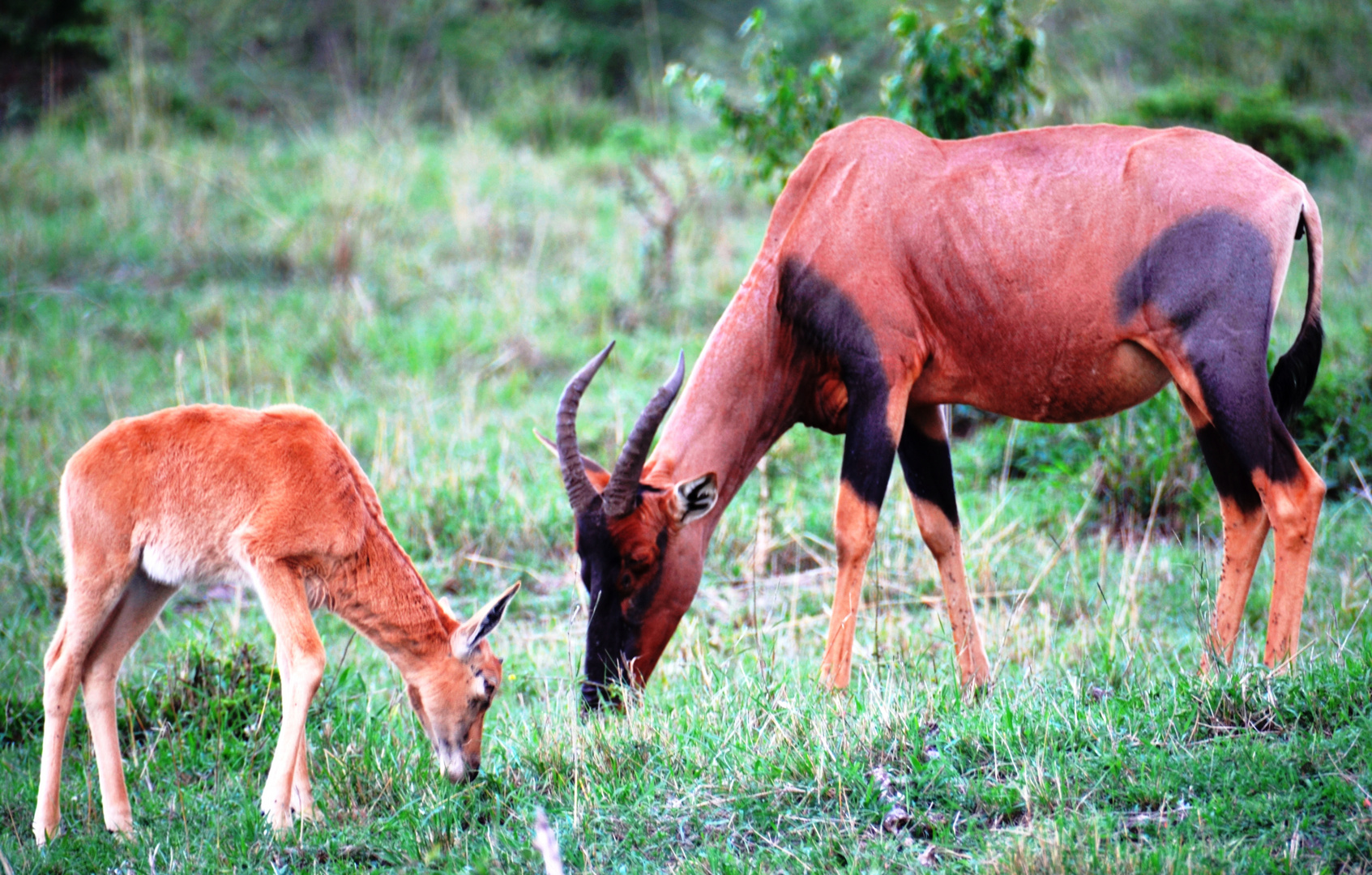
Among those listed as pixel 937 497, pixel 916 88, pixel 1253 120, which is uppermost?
pixel 916 88

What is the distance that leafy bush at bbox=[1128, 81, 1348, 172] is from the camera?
13.3 metres

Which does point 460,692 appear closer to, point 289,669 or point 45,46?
point 289,669

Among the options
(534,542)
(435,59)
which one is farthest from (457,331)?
(435,59)

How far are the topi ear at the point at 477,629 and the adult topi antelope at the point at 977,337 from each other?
22.9 inches

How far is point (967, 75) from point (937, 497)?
3.55m

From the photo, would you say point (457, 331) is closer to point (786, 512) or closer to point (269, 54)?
point (786, 512)

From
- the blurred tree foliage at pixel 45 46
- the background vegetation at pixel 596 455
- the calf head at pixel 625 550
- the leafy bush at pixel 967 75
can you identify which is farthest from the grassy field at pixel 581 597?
the blurred tree foliage at pixel 45 46

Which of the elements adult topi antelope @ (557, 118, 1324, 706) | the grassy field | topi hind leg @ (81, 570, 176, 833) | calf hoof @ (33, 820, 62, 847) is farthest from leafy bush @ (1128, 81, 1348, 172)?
calf hoof @ (33, 820, 62, 847)

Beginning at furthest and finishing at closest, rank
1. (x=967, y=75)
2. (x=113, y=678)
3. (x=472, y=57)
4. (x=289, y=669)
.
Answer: (x=472, y=57) → (x=967, y=75) → (x=113, y=678) → (x=289, y=669)

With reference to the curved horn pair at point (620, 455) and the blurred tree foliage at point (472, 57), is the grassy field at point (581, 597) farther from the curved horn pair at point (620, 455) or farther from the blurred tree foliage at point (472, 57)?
the blurred tree foliage at point (472, 57)

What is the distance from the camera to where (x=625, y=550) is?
17.4 feet

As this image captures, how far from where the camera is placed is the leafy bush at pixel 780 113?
27.2ft

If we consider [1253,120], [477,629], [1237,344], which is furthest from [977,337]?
[1253,120]

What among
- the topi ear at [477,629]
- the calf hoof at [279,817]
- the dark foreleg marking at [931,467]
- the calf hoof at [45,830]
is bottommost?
the calf hoof at [45,830]
